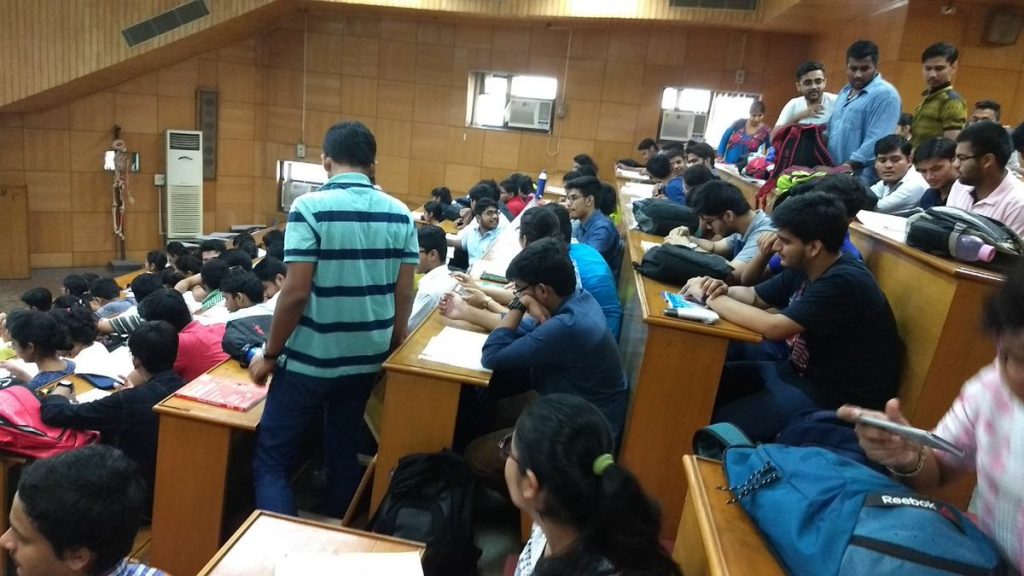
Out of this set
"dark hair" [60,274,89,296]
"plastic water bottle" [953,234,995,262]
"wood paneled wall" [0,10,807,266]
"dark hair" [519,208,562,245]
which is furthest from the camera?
"wood paneled wall" [0,10,807,266]

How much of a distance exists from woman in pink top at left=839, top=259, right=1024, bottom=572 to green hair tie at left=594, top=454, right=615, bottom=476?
0.50m

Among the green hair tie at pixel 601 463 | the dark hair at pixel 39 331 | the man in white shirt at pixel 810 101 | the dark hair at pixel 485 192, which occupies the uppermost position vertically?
the man in white shirt at pixel 810 101

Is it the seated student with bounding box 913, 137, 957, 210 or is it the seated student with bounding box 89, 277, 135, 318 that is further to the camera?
the seated student with bounding box 89, 277, 135, 318

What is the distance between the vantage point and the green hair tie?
1.26m

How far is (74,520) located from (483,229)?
3.89 metres

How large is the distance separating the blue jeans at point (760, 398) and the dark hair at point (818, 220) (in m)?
0.50

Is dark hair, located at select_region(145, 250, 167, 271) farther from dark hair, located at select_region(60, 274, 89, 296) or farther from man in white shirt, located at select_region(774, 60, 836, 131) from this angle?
man in white shirt, located at select_region(774, 60, 836, 131)

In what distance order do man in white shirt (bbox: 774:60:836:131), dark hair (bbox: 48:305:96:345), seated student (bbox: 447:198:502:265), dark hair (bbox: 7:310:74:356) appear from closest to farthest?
dark hair (bbox: 7:310:74:356)
dark hair (bbox: 48:305:96:345)
man in white shirt (bbox: 774:60:836:131)
seated student (bbox: 447:198:502:265)

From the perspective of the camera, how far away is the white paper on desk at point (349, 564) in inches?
61.2

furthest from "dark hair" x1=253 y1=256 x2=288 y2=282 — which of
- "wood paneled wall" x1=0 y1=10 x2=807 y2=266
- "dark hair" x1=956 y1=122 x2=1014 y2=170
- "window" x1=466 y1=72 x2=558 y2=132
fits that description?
"window" x1=466 y1=72 x2=558 y2=132

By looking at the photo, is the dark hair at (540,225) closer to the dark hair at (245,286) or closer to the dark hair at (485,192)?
the dark hair at (245,286)

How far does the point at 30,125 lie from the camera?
832 cm

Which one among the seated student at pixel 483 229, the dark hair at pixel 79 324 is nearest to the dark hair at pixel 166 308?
the dark hair at pixel 79 324

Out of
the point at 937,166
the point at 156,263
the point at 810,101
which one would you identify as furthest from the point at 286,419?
the point at 156,263
